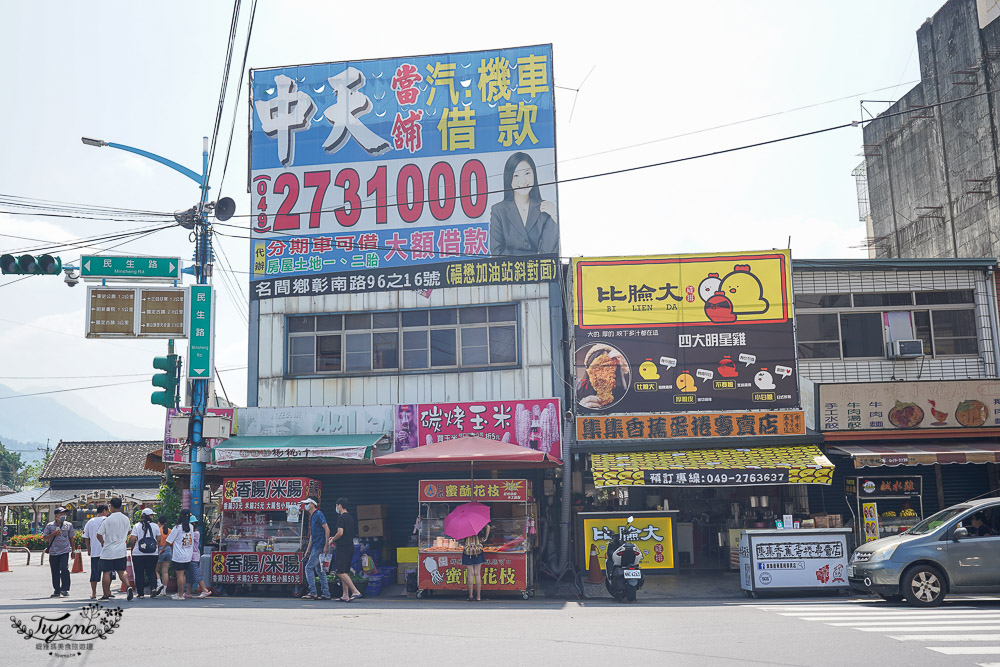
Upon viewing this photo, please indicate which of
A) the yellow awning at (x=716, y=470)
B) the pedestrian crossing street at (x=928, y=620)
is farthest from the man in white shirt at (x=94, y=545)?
the pedestrian crossing street at (x=928, y=620)

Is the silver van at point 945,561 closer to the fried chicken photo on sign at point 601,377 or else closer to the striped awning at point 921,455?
the striped awning at point 921,455

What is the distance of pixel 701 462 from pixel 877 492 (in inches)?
181

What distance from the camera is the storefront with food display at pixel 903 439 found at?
1859 centimetres

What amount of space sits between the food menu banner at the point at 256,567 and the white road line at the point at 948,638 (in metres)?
11.3

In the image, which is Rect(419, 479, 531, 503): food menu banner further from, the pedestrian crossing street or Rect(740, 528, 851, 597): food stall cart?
the pedestrian crossing street

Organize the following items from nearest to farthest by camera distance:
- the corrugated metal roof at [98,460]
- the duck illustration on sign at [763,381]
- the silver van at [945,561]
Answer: the silver van at [945,561], the duck illustration on sign at [763,381], the corrugated metal roof at [98,460]

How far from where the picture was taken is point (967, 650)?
28.6ft

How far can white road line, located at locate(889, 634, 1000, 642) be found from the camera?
936 centimetres

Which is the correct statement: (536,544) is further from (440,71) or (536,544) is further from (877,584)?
(440,71)

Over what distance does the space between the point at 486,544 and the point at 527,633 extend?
596cm

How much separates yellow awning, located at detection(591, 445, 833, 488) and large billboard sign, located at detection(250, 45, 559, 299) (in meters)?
4.97

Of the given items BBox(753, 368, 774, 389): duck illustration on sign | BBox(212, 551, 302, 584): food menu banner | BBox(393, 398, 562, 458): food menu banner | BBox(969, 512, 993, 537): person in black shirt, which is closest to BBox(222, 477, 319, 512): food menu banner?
BBox(212, 551, 302, 584): food menu banner

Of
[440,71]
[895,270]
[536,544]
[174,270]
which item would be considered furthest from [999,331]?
[174,270]

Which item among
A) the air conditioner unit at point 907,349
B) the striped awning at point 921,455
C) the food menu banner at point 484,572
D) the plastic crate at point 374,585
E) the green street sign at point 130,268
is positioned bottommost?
the plastic crate at point 374,585
